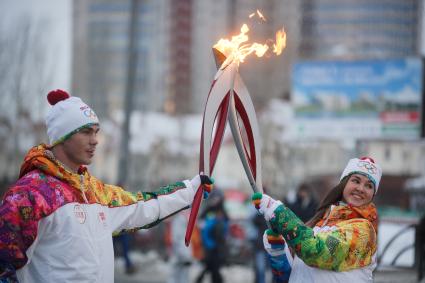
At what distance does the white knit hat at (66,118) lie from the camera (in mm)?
3688

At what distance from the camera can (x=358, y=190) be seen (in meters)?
3.96

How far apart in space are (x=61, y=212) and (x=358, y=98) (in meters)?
15.3

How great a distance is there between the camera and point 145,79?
9712 cm

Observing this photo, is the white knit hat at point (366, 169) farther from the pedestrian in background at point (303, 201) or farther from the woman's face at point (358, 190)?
the pedestrian in background at point (303, 201)

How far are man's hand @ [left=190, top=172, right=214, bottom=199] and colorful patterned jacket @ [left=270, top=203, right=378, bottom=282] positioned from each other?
1.68 ft

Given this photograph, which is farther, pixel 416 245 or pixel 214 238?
pixel 214 238

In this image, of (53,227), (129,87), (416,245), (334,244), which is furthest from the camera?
(129,87)

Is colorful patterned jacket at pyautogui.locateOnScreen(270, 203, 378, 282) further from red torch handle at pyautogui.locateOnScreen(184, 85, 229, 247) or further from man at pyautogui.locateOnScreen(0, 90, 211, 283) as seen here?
man at pyautogui.locateOnScreen(0, 90, 211, 283)

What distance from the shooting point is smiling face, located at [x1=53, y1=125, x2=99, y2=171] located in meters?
3.68

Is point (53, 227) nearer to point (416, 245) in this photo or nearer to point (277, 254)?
point (277, 254)

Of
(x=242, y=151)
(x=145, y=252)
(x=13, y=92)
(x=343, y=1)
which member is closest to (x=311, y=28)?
(x=343, y=1)

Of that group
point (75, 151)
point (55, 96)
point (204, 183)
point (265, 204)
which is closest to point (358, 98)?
point (204, 183)

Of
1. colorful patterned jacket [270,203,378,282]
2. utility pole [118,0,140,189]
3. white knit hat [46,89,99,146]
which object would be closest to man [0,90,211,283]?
white knit hat [46,89,99,146]

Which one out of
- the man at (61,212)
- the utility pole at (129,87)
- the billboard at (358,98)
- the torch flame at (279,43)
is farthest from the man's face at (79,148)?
the billboard at (358,98)
